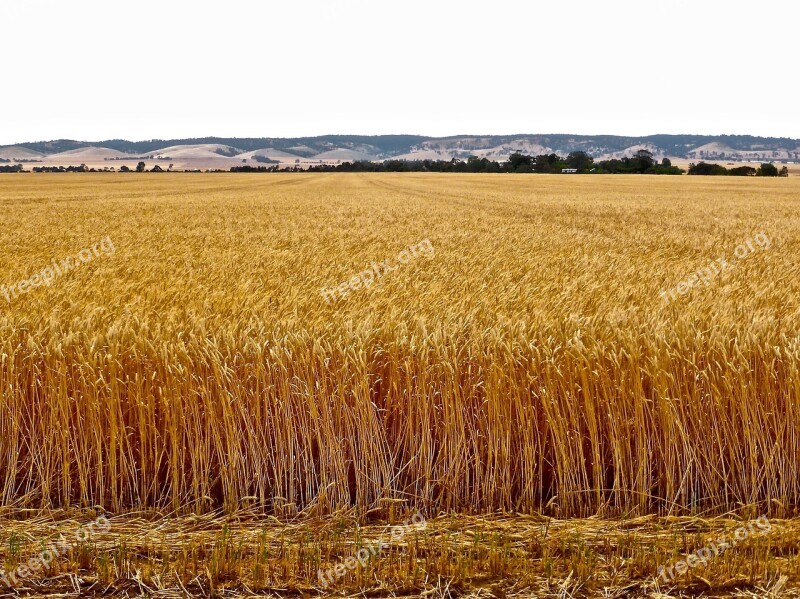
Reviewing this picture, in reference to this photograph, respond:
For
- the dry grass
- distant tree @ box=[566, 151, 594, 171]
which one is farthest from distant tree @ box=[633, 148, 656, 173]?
the dry grass

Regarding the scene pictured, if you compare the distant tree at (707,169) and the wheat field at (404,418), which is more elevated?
the distant tree at (707,169)

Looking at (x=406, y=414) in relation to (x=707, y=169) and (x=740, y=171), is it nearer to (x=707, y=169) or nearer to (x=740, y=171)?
(x=740, y=171)

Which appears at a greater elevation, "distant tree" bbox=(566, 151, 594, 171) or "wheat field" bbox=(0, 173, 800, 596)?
"distant tree" bbox=(566, 151, 594, 171)

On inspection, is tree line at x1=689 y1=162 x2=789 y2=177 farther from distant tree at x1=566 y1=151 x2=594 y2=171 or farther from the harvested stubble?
the harvested stubble

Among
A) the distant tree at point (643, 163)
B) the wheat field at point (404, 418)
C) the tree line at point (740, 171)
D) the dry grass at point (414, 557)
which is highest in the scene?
the distant tree at point (643, 163)

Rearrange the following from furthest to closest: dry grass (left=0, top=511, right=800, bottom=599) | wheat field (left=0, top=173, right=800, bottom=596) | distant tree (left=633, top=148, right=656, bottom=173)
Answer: distant tree (left=633, top=148, right=656, bottom=173) < wheat field (left=0, top=173, right=800, bottom=596) < dry grass (left=0, top=511, right=800, bottom=599)

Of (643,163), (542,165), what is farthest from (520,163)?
(643,163)

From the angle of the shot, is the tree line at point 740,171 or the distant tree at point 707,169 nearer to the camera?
the tree line at point 740,171

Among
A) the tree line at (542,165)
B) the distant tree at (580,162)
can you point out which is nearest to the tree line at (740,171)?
the tree line at (542,165)

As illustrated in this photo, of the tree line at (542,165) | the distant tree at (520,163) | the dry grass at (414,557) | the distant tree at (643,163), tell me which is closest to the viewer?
the dry grass at (414,557)

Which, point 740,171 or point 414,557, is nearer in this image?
point 414,557

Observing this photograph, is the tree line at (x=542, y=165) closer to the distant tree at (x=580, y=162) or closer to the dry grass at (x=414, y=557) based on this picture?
the distant tree at (x=580, y=162)

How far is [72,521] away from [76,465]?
41 cm

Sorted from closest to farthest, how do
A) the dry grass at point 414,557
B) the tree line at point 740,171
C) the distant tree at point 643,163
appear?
the dry grass at point 414,557
the tree line at point 740,171
the distant tree at point 643,163
